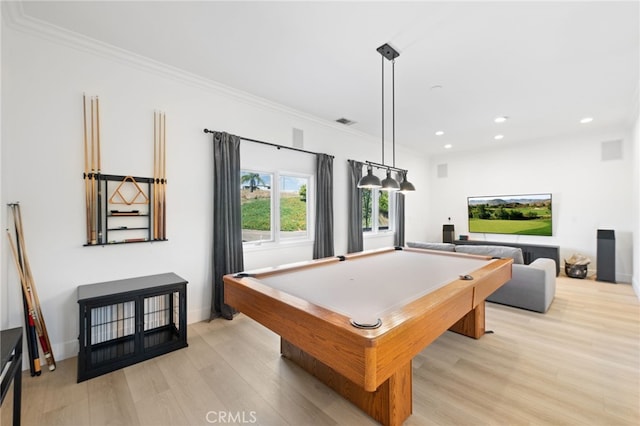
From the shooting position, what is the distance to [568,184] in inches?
227

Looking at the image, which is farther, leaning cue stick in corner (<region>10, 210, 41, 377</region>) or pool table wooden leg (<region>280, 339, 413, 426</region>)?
leaning cue stick in corner (<region>10, 210, 41, 377</region>)

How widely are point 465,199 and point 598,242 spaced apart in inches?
105

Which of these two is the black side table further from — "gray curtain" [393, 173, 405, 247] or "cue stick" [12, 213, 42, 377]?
"gray curtain" [393, 173, 405, 247]

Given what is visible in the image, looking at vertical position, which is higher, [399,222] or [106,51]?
[106,51]

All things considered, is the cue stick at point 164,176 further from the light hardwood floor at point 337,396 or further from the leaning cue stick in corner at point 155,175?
the light hardwood floor at point 337,396

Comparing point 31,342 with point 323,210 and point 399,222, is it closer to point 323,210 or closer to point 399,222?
point 323,210

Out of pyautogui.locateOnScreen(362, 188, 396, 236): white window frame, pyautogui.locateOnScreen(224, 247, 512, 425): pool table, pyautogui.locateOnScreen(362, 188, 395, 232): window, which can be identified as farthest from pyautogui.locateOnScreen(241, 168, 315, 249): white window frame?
pyautogui.locateOnScreen(362, 188, 396, 236): white window frame

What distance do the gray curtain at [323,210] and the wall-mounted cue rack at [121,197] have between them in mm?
2303

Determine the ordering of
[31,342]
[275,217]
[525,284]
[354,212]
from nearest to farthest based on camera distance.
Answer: [31,342] < [525,284] < [275,217] < [354,212]

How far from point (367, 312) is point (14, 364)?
2090mm

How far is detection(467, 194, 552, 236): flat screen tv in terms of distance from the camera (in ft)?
19.8

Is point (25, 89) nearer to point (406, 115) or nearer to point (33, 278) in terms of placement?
point (33, 278)

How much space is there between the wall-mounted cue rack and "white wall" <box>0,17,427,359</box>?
60mm

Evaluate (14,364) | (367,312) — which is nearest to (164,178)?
(14,364)
